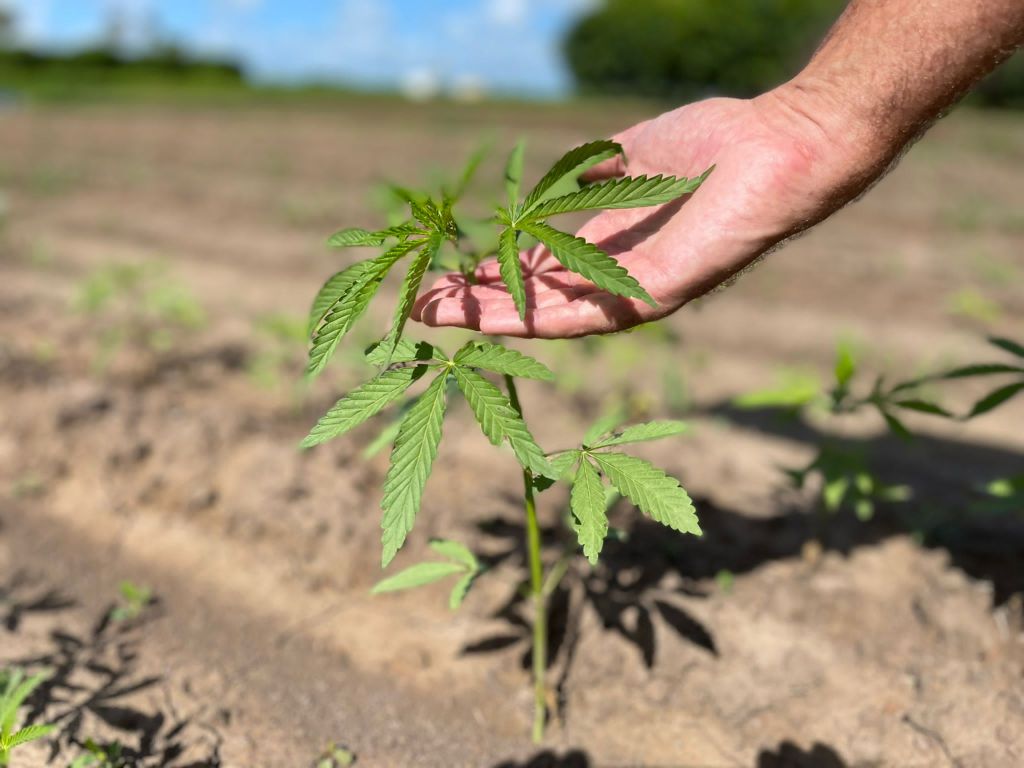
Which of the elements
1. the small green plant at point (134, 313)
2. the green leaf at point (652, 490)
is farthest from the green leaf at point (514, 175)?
the small green plant at point (134, 313)

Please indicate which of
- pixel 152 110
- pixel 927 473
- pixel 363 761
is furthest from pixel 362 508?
pixel 152 110

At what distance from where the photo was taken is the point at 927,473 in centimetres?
306

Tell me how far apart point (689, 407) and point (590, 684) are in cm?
181

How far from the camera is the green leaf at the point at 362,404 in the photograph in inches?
50.3

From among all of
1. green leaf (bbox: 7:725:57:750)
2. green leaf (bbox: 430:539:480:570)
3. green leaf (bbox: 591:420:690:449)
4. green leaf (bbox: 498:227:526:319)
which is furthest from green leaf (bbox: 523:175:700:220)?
green leaf (bbox: 7:725:57:750)

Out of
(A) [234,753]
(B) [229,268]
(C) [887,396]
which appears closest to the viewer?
(A) [234,753]

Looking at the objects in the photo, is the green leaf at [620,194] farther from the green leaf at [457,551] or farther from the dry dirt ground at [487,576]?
the green leaf at [457,551]

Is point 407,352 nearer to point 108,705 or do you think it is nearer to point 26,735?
point 26,735

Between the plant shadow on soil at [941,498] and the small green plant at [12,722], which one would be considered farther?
the plant shadow on soil at [941,498]

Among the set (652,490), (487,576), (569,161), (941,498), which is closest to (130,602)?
(487,576)

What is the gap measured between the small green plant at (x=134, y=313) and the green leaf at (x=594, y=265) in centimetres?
277

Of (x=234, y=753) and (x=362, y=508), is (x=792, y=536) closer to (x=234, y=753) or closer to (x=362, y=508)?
(x=362, y=508)

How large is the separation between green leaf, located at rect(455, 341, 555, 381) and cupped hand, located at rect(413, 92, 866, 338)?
167mm

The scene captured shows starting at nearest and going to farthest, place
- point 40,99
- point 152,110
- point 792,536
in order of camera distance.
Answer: point 792,536 → point 152,110 → point 40,99
